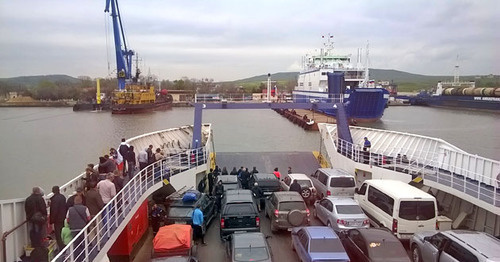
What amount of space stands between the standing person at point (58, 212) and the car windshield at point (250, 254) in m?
3.33

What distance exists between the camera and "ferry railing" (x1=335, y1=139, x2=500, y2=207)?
424 inches

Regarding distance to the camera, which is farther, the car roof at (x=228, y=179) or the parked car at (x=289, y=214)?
the car roof at (x=228, y=179)

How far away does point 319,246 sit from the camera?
8422 millimetres

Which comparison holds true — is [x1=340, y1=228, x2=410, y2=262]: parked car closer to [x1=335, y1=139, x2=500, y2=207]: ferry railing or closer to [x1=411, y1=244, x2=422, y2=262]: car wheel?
[x1=411, y1=244, x2=422, y2=262]: car wheel

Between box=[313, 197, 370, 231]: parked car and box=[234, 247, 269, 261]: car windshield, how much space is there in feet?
10.8

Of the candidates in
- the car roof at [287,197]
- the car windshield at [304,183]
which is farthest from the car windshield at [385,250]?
the car windshield at [304,183]

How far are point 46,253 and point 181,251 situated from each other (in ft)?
8.80

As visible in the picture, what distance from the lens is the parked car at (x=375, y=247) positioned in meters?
8.05

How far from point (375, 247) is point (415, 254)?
168cm

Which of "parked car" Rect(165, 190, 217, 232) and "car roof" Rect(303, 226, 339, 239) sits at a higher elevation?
"car roof" Rect(303, 226, 339, 239)

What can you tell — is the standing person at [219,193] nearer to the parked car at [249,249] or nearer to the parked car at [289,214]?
the parked car at [289,214]

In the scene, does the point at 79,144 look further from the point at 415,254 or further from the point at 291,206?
the point at 415,254

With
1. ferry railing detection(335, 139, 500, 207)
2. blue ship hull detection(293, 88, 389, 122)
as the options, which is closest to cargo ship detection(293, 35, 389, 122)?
blue ship hull detection(293, 88, 389, 122)

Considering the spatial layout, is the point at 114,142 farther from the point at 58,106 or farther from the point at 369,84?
the point at 58,106
